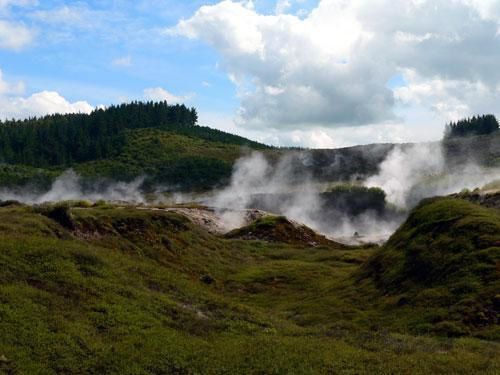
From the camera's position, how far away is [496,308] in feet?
107

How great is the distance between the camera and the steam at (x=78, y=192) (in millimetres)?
163875

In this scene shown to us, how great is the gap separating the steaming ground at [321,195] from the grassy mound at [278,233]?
7.97m

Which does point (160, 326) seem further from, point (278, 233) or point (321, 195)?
point (321, 195)

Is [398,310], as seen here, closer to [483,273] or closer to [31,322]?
[483,273]

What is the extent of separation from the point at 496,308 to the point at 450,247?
9.37 meters

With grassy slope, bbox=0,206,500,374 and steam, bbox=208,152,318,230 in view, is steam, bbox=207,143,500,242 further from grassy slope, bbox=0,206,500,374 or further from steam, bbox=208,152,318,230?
grassy slope, bbox=0,206,500,374

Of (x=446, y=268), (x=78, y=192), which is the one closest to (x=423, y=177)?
(x=78, y=192)

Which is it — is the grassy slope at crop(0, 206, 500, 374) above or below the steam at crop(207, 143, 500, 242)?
below

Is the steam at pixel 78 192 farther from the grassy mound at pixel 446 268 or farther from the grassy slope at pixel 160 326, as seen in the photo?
the grassy slope at pixel 160 326

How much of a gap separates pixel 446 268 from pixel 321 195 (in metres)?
107

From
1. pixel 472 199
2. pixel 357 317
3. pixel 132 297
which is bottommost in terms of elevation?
pixel 357 317

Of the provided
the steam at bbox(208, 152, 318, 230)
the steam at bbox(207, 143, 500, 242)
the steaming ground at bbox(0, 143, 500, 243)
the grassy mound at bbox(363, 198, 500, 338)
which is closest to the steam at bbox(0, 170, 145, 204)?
the steaming ground at bbox(0, 143, 500, 243)

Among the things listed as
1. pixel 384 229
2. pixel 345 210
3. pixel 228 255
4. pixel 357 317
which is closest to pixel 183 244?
pixel 228 255

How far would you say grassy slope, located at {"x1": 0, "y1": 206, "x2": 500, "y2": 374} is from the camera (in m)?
22.8
